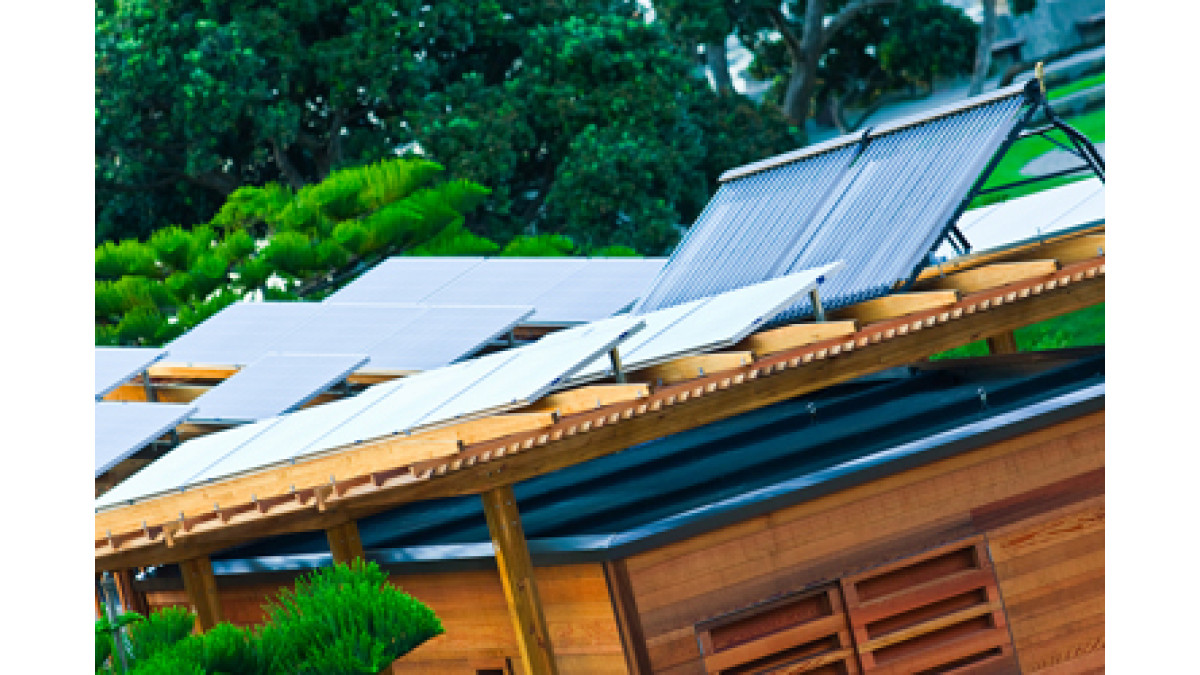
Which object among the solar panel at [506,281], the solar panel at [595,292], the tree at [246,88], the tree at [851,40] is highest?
the tree at [851,40]

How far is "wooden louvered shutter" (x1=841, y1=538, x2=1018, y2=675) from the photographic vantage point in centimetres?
729

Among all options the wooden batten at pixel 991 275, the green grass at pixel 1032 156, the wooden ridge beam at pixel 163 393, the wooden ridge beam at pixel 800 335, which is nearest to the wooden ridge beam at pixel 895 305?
the wooden ridge beam at pixel 800 335

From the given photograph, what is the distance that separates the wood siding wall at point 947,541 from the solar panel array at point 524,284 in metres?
4.64

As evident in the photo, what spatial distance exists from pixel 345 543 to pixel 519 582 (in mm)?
1478

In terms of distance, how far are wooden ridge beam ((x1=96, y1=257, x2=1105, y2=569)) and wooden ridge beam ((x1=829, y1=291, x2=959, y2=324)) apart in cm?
6

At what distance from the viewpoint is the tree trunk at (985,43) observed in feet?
117

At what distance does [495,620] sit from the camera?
768 centimetres

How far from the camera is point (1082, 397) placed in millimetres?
7480

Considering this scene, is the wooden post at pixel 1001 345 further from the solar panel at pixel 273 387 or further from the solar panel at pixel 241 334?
the solar panel at pixel 241 334

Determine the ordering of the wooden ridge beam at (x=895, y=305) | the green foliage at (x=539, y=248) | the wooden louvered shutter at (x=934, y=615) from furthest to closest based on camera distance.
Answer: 1. the green foliage at (x=539, y=248)
2. the wooden louvered shutter at (x=934, y=615)
3. the wooden ridge beam at (x=895, y=305)

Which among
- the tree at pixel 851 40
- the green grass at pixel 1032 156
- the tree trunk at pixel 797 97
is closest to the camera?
the green grass at pixel 1032 156
